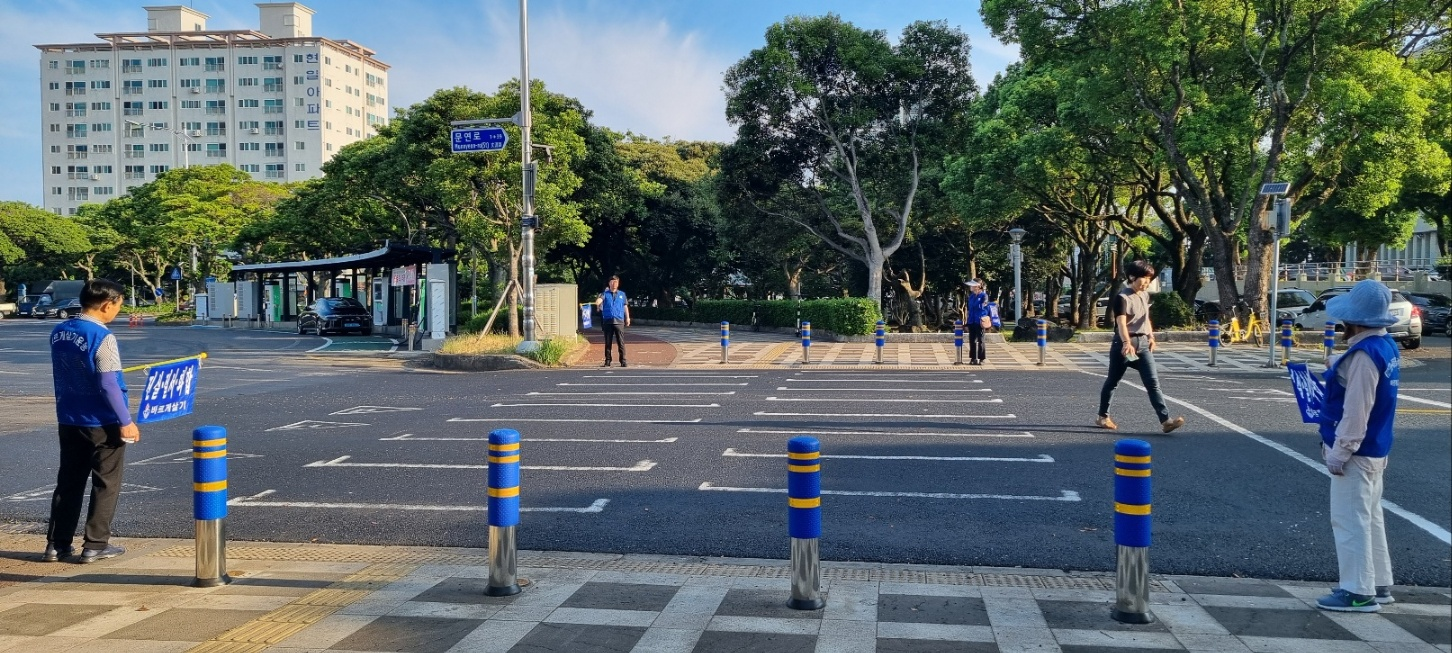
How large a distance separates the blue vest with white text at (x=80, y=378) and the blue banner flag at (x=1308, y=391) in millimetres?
7096

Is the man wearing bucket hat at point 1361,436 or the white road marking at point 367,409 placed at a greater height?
the man wearing bucket hat at point 1361,436

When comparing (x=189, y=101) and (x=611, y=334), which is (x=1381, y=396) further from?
(x=189, y=101)

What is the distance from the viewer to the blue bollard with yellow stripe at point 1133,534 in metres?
4.97

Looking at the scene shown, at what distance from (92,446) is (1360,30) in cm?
2473

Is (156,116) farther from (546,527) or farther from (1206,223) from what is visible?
(546,527)

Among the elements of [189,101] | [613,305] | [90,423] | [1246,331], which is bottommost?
[1246,331]

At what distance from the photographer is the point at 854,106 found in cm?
3197

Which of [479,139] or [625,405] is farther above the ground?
[479,139]

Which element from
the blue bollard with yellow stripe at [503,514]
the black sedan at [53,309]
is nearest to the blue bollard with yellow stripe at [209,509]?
the blue bollard with yellow stripe at [503,514]

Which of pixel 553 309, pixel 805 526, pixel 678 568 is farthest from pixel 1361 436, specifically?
pixel 553 309

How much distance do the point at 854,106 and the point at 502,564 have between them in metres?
28.2

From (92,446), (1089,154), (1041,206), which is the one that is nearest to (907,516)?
(92,446)

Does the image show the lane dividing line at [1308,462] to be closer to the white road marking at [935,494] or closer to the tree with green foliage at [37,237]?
the white road marking at [935,494]

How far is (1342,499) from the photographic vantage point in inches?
201
